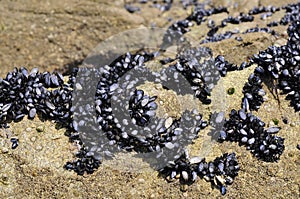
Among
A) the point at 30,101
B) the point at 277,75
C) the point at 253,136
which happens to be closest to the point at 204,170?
the point at 253,136

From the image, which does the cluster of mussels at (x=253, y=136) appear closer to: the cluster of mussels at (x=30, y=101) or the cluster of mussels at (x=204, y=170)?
the cluster of mussels at (x=204, y=170)

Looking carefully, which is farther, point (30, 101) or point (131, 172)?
point (30, 101)

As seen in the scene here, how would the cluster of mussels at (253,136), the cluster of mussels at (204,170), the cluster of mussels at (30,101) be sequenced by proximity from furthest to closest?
1. the cluster of mussels at (30,101)
2. the cluster of mussels at (253,136)
3. the cluster of mussels at (204,170)

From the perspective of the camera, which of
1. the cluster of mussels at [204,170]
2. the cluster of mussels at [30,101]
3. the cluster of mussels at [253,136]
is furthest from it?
the cluster of mussels at [30,101]

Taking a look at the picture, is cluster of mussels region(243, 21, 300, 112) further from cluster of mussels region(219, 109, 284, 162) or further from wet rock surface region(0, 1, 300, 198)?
cluster of mussels region(219, 109, 284, 162)

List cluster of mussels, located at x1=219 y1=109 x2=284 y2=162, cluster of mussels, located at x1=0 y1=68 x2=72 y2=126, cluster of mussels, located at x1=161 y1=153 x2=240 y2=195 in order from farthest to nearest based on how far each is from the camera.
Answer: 1. cluster of mussels, located at x1=0 y1=68 x2=72 y2=126
2. cluster of mussels, located at x1=219 y1=109 x2=284 y2=162
3. cluster of mussels, located at x1=161 y1=153 x2=240 y2=195

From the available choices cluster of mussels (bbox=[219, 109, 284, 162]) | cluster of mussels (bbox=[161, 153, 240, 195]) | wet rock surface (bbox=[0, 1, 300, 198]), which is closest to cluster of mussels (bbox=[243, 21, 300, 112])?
wet rock surface (bbox=[0, 1, 300, 198])

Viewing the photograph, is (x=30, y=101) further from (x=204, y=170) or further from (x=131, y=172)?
(x=204, y=170)

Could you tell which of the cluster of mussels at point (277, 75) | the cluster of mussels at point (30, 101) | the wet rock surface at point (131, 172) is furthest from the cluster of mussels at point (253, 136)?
the cluster of mussels at point (30, 101)
